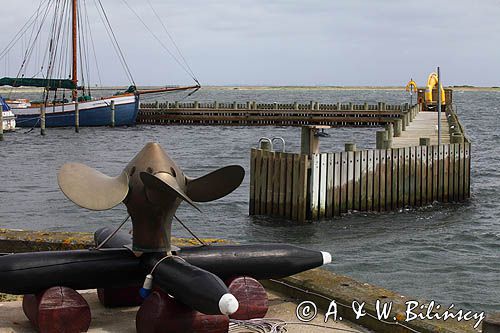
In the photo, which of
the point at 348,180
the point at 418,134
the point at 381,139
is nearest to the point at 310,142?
the point at 348,180

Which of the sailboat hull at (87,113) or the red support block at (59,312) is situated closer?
Result: the red support block at (59,312)

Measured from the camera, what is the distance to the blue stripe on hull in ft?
212

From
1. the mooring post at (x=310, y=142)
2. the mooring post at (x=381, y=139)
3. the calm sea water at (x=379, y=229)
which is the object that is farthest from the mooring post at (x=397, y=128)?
the mooring post at (x=310, y=142)

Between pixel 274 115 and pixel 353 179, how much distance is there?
45970mm

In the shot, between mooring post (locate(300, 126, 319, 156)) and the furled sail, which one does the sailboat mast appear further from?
mooring post (locate(300, 126, 319, 156))

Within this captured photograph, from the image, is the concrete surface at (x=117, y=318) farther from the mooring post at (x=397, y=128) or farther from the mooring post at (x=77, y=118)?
the mooring post at (x=77, y=118)

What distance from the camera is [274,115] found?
6650 centimetres

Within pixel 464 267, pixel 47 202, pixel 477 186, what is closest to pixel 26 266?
pixel 464 267

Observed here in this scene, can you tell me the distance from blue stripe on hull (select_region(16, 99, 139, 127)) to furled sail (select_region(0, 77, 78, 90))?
6.71 feet

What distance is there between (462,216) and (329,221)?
471 cm

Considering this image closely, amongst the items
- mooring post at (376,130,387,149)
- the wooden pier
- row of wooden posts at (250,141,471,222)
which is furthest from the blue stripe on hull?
row of wooden posts at (250,141,471,222)

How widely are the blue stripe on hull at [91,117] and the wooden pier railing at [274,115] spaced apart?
10.8 feet

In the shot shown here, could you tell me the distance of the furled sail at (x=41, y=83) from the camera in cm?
6369

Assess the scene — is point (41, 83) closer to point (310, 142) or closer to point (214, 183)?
point (310, 142)
